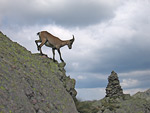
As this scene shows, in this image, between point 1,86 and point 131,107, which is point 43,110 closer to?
point 1,86

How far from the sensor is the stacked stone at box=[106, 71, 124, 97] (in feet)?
142

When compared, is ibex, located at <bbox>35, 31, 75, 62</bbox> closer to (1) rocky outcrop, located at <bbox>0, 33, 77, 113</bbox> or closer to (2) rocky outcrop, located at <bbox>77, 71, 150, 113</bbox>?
(1) rocky outcrop, located at <bbox>0, 33, 77, 113</bbox>

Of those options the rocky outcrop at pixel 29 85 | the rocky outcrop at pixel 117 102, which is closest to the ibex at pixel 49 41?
the rocky outcrop at pixel 29 85

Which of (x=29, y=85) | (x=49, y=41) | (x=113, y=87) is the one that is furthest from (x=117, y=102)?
(x=29, y=85)

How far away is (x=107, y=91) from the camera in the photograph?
145 feet

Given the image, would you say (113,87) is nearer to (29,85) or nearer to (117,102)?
(117,102)

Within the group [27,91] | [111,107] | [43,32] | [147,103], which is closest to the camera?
[27,91]

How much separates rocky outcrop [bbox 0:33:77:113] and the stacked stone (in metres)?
29.5

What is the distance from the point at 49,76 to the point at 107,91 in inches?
1286

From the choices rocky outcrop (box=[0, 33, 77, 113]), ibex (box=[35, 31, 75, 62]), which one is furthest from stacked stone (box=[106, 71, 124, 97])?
rocky outcrop (box=[0, 33, 77, 113])

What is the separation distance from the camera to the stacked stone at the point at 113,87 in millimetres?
43281

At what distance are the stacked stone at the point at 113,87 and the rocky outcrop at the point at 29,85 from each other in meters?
29.5

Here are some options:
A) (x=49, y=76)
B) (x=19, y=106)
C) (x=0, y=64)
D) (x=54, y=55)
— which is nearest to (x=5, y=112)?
(x=19, y=106)

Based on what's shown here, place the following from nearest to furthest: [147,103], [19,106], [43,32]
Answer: [19,106] < [43,32] < [147,103]
